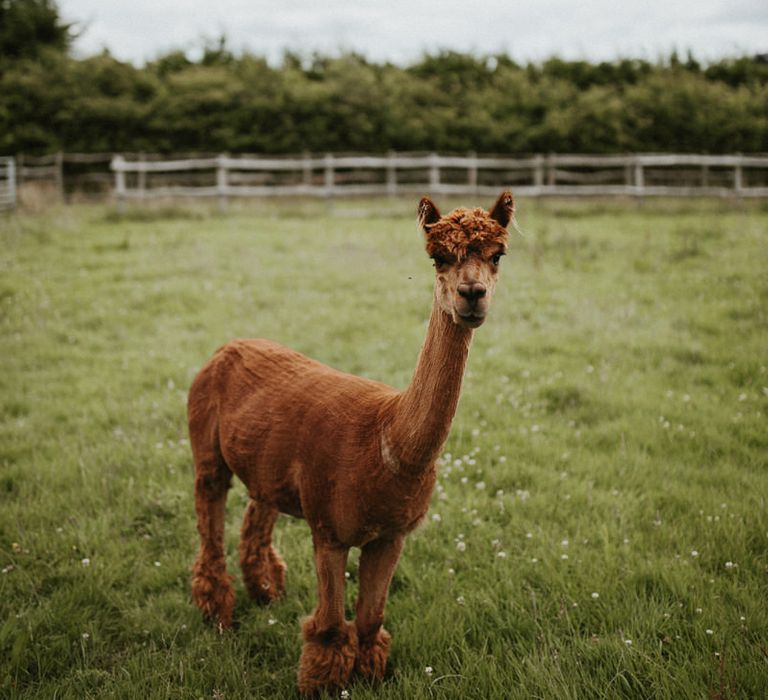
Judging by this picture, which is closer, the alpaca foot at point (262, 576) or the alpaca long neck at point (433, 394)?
the alpaca long neck at point (433, 394)

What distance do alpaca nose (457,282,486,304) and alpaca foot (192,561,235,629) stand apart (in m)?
2.35

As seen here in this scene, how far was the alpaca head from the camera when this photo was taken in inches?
92.0

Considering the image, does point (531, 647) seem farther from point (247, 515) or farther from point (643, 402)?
point (643, 402)

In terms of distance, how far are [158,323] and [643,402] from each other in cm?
633

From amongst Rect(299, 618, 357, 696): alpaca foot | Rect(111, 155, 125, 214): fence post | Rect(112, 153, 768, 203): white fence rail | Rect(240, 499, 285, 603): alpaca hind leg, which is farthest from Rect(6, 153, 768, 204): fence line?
Rect(299, 618, 357, 696): alpaca foot

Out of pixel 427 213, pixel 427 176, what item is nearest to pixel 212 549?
pixel 427 213

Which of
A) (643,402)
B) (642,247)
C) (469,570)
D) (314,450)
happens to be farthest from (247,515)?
(642,247)

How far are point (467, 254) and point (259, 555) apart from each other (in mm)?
2370

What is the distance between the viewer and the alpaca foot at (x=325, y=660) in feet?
9.77

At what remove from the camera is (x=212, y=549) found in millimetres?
3668

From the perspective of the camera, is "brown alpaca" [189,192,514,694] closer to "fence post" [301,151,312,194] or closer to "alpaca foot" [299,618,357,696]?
"alpaca foot" [299,618,357,696]

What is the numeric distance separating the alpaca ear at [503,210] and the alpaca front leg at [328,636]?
5.38 feet

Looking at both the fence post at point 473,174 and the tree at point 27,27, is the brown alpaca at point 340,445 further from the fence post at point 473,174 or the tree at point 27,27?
the tree at point 27,27

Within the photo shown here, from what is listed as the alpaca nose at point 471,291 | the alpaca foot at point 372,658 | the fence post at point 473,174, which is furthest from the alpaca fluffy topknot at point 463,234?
the fence post at point 473,174
